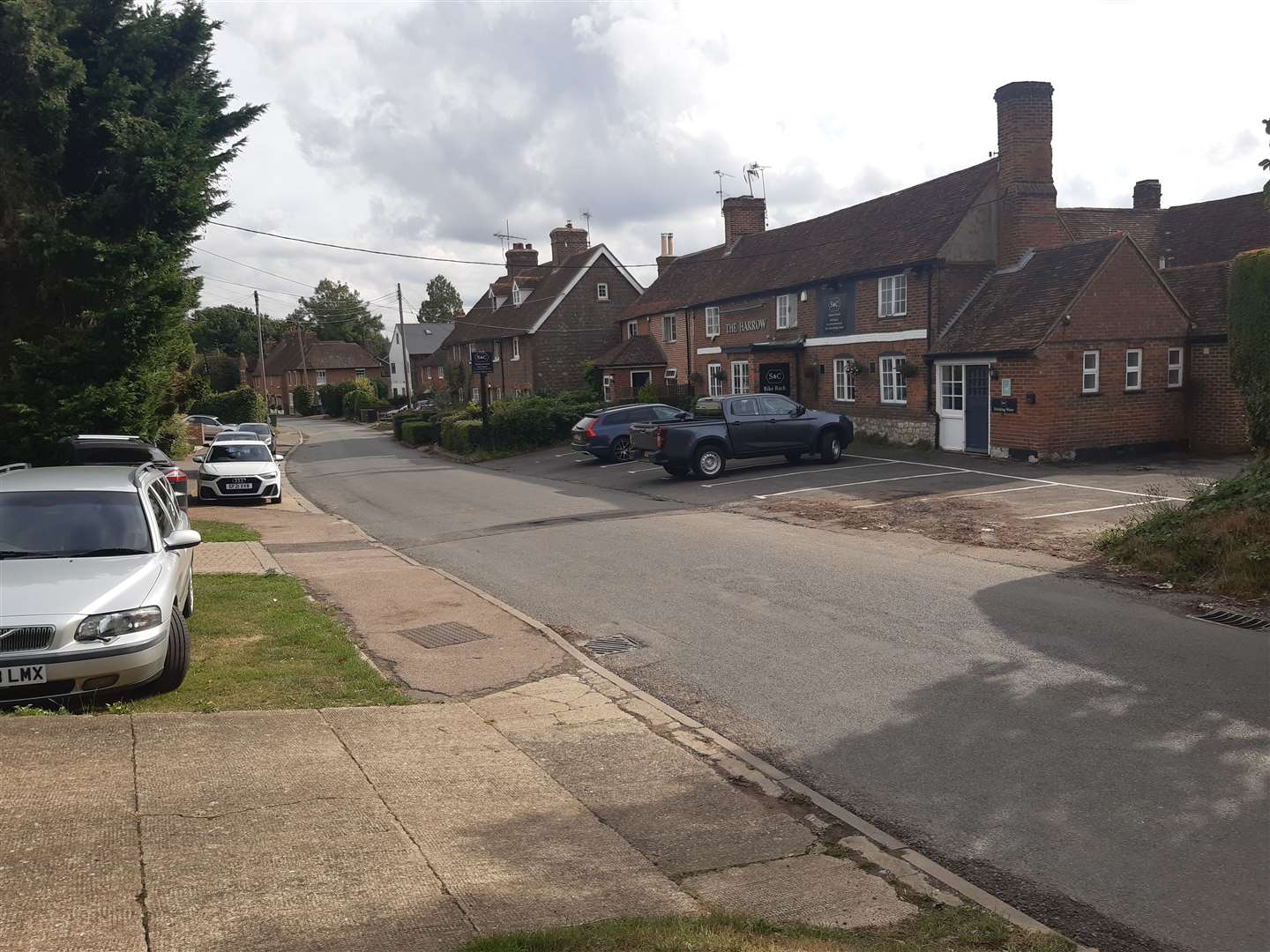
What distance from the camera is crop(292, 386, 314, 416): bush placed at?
91.2 metres

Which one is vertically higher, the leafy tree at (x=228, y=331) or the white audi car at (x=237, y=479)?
the leafy tree at (x=228, y=331)

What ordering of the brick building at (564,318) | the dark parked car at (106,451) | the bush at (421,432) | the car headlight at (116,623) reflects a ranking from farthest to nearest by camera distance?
the brick building at (564,318) < the bush at (421,432) < the dark parked car at (106,451) < the car headlight at (116,623)

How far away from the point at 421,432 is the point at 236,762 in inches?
1566

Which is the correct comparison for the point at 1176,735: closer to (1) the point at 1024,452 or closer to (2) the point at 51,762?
(2) the point at 51,762

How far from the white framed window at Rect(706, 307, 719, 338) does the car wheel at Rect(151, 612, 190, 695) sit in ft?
98.4

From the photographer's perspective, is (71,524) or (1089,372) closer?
(71,524)

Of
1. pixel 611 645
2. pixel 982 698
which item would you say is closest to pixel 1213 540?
pixel 982 698

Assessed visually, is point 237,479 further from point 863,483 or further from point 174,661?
point 174,661

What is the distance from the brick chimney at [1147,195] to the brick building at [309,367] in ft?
244

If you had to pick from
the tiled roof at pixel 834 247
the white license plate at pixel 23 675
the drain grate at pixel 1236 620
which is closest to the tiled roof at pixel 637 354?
the tiled roof at pixel 834 247

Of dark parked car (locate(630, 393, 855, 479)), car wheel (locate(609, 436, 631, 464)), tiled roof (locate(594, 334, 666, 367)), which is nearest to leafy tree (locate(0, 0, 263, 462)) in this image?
dark parked car (locate(630, 393, 855, 479))

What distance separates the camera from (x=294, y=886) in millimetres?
4371

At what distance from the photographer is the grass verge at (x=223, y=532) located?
16547mm

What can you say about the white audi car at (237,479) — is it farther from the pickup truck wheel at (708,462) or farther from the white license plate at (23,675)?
the white license plate at (23,675)
